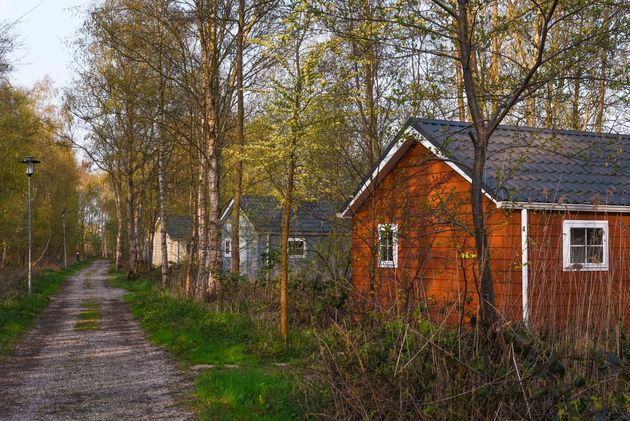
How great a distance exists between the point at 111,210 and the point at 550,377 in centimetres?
6619

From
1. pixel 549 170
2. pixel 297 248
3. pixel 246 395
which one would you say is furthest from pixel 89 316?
pixel 549 170

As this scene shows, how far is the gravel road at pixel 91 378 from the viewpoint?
7207mm

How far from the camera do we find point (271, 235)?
1054 inches

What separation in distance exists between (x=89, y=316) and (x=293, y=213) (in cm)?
760

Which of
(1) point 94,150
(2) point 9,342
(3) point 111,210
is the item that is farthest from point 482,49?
(3) point 111,210

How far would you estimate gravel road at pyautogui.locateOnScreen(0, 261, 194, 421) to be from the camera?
23.6 ft

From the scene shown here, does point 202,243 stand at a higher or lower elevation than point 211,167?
lower

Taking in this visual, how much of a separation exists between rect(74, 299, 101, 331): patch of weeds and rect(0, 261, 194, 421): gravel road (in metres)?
0.34

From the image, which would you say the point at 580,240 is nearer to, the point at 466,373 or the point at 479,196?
the point at 479,196

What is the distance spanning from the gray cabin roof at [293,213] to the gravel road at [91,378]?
3.23m

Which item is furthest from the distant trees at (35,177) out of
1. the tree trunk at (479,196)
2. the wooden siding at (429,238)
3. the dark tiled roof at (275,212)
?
the tree trunk at (479,196)

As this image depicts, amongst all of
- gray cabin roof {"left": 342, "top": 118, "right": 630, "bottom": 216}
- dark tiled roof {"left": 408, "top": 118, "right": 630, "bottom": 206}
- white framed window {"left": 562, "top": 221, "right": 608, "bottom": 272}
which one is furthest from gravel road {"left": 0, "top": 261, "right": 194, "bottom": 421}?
white framed window {"left": 562, "top": 221, "right": 608, "bottom": 272}

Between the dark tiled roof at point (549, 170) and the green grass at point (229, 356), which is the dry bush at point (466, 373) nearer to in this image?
the green grass at point (229, 356)

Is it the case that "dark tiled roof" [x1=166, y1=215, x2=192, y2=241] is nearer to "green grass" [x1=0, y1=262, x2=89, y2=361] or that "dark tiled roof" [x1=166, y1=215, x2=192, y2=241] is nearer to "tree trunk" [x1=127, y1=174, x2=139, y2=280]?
"tree trunk" [x1=127, y1=174, x2=139, y2=280]
